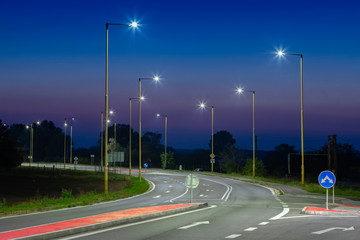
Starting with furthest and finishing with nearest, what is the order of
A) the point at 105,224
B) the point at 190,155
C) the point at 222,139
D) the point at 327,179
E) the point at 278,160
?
1. the point at 222,139
2. the point at 190,155
3. the point at 278,160
4. the point at 327,179
5. the point at 105,224

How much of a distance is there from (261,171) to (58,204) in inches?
2200

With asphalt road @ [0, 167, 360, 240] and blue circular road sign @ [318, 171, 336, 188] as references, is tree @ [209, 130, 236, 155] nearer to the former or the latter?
blue circular road sign @ [318, 171, 336, 188]

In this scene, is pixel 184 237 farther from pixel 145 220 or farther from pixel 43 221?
pixel 43 221

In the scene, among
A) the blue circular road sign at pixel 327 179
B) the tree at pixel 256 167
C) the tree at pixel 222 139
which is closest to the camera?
the blue circular road sign at pixel 327 179

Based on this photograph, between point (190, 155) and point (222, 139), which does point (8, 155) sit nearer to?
point (190, 155)

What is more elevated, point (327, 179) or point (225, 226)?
point (327, 179)

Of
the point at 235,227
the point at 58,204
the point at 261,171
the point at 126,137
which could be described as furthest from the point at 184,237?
the point at 126,137

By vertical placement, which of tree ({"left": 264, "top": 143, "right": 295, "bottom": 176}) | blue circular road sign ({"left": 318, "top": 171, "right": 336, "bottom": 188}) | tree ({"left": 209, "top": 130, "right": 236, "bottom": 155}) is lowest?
tree ({"left": 264, "top": 143, "right": 295, "bottom": 176})

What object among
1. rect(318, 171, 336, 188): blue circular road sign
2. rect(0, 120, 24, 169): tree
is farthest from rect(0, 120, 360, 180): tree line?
rect(318, 171, 336, 188): blue circular road sign

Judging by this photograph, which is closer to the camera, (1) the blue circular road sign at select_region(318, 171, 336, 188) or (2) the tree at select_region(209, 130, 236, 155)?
(1) the blue circular road sign at select_region(318, 171, 336, 188)

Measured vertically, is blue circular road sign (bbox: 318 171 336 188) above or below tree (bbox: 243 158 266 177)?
above

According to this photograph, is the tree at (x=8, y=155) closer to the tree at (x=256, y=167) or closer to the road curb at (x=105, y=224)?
the tree at (x=256, y=167)

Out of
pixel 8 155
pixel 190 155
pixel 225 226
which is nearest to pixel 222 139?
pixel 190 155

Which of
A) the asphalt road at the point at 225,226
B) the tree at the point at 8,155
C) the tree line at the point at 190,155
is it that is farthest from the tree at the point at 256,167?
the asphalt road at the point at 225,226
